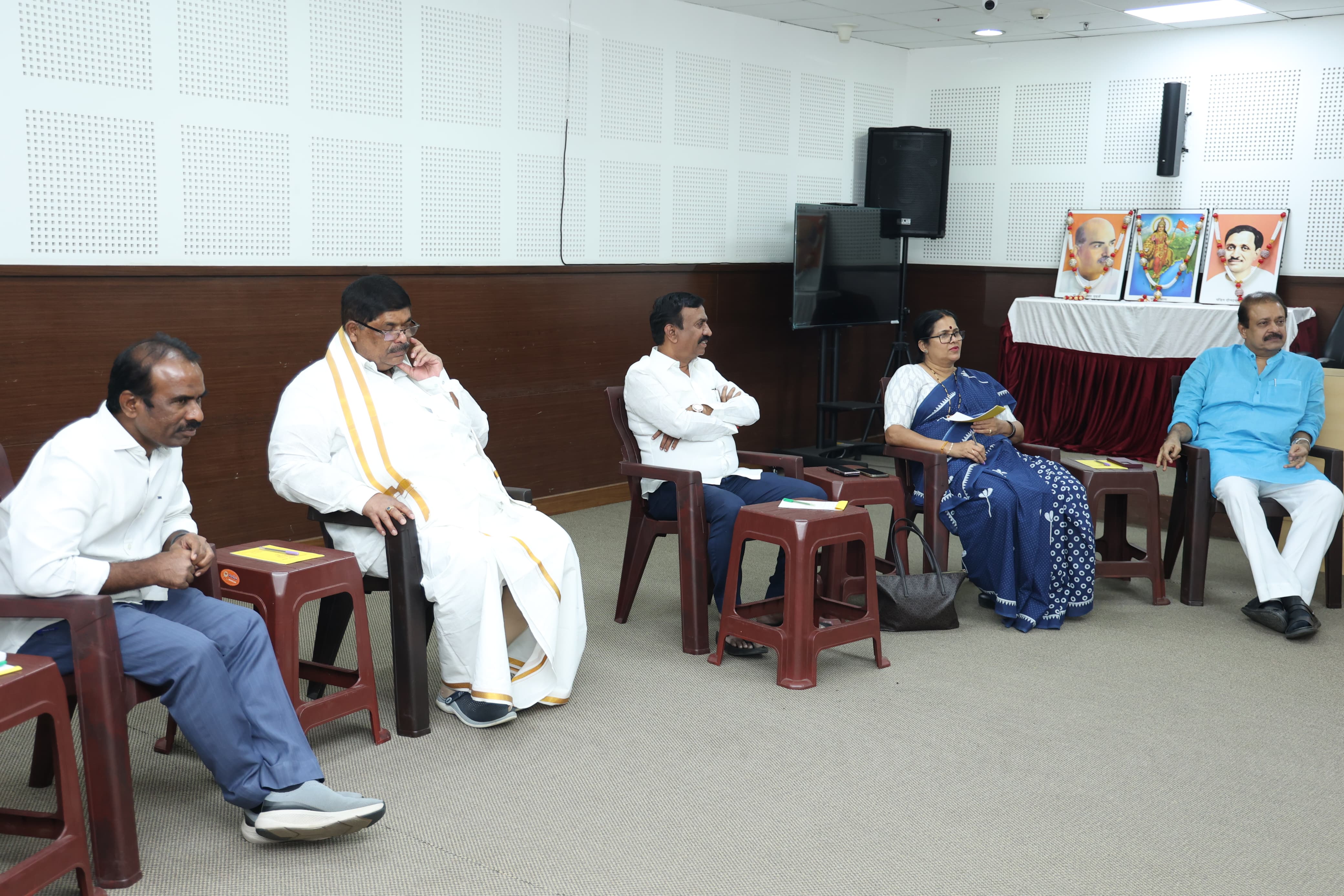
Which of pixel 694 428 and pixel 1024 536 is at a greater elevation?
pixel 694 428

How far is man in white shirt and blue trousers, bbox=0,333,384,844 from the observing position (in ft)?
7.93

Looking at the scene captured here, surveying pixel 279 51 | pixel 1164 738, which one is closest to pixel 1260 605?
pixel 1164 738

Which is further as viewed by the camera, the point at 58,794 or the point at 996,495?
the point at 996,495

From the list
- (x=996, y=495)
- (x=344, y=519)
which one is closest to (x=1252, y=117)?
(x=996, y=495)

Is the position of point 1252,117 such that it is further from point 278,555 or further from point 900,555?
point 278,555

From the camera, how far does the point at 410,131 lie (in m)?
5.35

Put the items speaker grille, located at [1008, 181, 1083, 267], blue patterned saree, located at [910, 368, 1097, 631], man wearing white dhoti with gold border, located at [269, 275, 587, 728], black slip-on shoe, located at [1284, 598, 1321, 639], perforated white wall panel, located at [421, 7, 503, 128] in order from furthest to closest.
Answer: speaker grille, located at [1008, 181, 1083, 267] → perforated white wall panel, located at [421, 7, 503, 128] → blue patterned saree, located at [910, 368, 1097, 631] → black slip-on shoe, located at [1284, 598, 1321, 639] → man wearing white dhoti with gold border, located at [269, 275, 587, 728]

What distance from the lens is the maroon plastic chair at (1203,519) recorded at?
15.3 ft

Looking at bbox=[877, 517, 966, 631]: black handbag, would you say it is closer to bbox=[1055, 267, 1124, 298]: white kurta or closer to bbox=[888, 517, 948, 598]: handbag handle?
bbox=[888, 517, 948, 598]: handbag handle

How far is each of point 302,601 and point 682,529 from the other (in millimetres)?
1439

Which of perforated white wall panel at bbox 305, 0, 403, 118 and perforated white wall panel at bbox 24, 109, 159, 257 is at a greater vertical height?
perforated white wall panel at bbox 305, 0, 403, 118

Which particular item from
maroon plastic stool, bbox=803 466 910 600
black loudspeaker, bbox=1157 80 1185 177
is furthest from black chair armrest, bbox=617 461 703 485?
black loudspeaker, bbox=1157 80 1185 177

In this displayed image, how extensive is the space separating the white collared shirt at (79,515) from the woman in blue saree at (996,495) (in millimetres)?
2830

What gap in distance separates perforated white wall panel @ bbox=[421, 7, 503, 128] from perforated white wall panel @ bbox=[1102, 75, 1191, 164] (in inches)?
158
